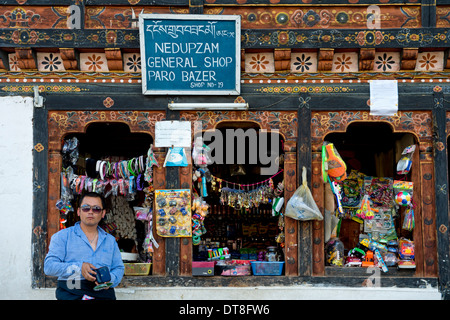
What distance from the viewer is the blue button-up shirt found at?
193 inches

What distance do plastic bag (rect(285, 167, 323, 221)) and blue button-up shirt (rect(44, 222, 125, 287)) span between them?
3024mm

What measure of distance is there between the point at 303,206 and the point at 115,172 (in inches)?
114

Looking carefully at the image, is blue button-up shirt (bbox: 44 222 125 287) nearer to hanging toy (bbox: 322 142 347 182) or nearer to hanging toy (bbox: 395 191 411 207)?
hanging toy (bbox: 322 142 347 182)

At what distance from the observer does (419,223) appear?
306 inches

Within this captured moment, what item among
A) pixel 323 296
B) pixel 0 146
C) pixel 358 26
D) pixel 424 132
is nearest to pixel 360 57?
pixel 358 26

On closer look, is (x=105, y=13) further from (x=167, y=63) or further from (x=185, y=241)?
(x=185, y=241)

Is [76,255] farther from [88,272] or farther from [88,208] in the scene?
[88,208]

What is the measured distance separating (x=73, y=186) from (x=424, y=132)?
17.1ft

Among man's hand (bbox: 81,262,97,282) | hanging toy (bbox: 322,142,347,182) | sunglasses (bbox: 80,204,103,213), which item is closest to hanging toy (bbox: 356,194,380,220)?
hanging toy (bbox: 322,142,347,182)

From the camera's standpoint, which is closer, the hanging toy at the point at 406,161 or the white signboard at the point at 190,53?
the white signboard at the point at 190,53

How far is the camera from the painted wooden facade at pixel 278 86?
769 cm

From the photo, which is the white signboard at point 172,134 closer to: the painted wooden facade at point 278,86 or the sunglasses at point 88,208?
the painted wooden facade at point 278,86

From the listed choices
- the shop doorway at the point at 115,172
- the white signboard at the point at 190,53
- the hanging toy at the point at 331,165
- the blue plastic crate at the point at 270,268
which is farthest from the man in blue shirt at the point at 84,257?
the hanging toy at the point at 331,165

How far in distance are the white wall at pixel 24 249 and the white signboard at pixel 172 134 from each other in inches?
72.8
